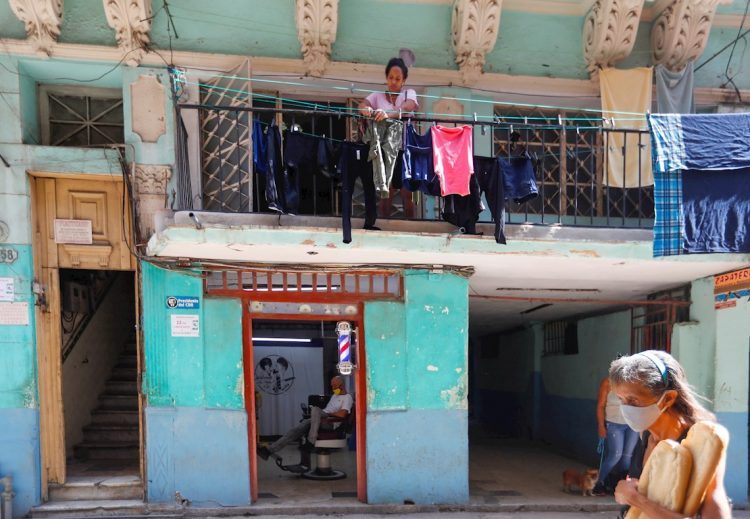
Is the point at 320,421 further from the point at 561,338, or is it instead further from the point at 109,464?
the point at 561,338

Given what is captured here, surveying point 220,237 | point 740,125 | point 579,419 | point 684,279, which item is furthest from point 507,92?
point 579,419

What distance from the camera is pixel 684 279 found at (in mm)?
8203

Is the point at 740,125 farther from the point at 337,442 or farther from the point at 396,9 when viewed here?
the point at 337,442

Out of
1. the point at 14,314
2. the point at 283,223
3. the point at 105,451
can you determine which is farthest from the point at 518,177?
the point at 105,451

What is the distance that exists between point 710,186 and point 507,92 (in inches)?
116

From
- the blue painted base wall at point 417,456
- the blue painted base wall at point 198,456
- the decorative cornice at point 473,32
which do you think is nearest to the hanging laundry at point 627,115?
the decorative cornice at point 473,32

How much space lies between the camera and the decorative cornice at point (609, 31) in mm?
7684

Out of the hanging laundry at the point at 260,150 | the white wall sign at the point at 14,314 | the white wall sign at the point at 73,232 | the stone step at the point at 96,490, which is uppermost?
the hanging laundry at the point at 260,150

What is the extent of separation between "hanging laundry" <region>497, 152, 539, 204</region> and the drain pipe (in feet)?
21.1

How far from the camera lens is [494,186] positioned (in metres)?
6.49

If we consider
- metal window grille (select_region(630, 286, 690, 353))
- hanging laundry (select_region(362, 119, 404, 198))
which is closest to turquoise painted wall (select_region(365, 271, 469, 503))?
hanging laundry (select_region(362, 119, 404, 198))

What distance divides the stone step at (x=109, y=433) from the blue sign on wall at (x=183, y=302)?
10.1ft

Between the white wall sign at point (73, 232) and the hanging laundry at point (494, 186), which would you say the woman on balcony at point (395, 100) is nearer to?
the hanging laundry at point (494, 186)

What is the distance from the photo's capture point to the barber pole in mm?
7574
